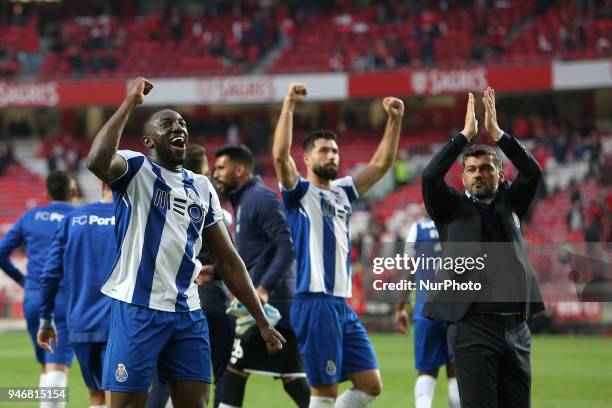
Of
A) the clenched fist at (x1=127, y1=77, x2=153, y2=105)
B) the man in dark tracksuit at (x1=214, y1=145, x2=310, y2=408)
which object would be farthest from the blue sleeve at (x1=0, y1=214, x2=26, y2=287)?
the clenched fist at (x1=127, y1=77, x2=153, y2=105)

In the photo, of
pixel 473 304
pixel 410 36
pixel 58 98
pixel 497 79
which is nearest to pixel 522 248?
pixel 473 304

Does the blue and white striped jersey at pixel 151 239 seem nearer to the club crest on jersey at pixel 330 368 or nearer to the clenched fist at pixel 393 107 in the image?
the club crest on jersey at pixel 330 368

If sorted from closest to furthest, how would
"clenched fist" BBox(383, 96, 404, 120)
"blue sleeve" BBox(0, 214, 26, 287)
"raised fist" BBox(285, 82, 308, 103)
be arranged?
"raised fist" BBox(285, 82, 308, 103)
"clenched fist" BBox(383, 96, 404, 120)
"blue sleeve" BBox(0, 214, 26, 287)

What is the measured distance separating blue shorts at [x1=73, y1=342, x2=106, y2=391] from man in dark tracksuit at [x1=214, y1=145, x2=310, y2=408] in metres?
1.00

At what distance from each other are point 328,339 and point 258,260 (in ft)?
3.10

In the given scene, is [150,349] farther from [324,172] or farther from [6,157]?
[6,157]

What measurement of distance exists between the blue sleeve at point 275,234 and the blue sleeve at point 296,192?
0.68 feet

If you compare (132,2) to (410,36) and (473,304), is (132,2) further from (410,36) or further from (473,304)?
(473,304)

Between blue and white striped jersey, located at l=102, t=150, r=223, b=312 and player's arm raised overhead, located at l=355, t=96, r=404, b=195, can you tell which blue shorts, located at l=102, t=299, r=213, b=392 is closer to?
blue and white striped jersey, located at l=102, t=150, r=223, b=312

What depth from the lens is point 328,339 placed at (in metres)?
7.06

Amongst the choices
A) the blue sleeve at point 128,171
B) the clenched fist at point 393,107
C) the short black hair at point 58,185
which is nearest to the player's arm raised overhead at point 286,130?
the clenched fist at point 393,107

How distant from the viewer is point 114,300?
17.2 ft

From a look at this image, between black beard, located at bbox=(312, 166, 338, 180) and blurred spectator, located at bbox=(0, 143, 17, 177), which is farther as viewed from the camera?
blurred spectator, located at bbox=(0, 143, 17, 177)

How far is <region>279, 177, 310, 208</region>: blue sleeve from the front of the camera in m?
7.30
